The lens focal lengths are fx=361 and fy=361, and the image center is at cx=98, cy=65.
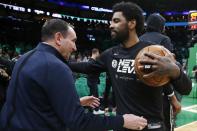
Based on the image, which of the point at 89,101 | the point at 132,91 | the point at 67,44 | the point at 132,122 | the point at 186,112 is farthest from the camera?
the point at 186,112

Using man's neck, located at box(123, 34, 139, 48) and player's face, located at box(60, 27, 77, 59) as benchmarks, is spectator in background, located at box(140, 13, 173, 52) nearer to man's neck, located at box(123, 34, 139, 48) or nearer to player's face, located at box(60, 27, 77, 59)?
man's neck, located at box(123, 34, 139, 48)

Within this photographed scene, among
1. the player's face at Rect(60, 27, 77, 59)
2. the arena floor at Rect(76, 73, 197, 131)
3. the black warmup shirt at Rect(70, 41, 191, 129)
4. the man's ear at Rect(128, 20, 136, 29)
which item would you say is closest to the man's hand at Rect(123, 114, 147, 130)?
the black warmup shirt at Rect(70, 41, 191, 129)

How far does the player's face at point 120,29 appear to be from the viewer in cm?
304

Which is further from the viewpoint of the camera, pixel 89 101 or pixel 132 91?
pixel 89 101

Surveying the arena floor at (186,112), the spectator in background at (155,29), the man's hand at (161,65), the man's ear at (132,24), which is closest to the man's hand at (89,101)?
the man's ear at (132,24)

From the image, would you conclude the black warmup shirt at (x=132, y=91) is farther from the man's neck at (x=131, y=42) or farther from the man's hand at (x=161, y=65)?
the man's hand at (x=161, y=65)

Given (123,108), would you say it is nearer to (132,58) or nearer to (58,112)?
(132,58)

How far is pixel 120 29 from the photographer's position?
3035mm

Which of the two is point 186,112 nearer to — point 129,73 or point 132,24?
point 132,24

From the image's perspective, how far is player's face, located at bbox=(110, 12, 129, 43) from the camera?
3.04 m

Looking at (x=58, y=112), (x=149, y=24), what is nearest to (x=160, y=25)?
(x=149, y=24)

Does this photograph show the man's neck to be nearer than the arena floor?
Yes

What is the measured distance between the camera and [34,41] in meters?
27.6

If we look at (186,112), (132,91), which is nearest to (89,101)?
(132,91)
